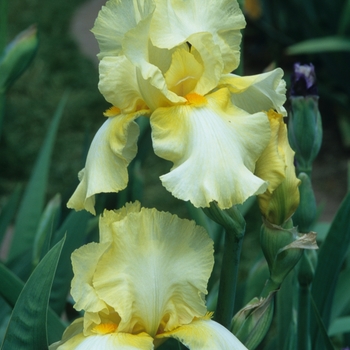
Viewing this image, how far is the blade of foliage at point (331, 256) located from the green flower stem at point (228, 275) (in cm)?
34

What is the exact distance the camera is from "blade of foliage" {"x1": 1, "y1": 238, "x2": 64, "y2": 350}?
0.78 meters

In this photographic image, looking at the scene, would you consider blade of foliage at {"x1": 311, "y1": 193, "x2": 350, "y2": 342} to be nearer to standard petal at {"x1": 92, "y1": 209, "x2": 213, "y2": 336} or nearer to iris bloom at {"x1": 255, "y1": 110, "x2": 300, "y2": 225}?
iris bloom at {"x1": 255, "y1": 110, "x2": 300, "y2": 225}

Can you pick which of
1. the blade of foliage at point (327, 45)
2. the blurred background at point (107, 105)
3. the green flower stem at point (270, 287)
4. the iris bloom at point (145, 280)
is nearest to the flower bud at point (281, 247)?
the green flower stem at point (270, 287)

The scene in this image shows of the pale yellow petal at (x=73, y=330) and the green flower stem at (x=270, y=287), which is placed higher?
the pale yellow petal at (x=73, y=330)

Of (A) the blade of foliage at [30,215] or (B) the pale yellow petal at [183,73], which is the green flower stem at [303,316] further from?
(A) the blade of foliage at [30,215]

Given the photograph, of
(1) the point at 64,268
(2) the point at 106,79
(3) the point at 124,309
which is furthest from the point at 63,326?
(2) the point at 106,79

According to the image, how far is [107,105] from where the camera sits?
3.27m

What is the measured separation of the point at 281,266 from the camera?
84 centimetres

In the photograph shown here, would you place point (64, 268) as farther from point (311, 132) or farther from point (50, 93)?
point (50, 93)

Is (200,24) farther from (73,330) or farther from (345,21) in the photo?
(345,21)

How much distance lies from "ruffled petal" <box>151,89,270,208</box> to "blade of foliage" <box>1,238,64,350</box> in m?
0.18

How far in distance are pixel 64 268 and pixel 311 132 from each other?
494 mm

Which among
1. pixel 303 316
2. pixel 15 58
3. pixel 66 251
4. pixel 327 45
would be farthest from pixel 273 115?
pixel 327 45

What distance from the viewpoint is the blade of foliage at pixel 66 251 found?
3.91 feet
